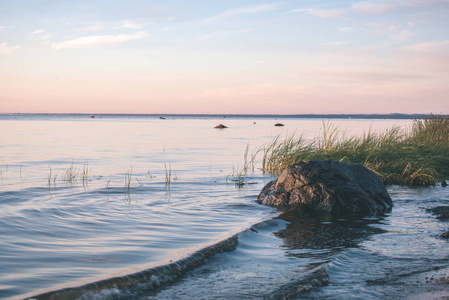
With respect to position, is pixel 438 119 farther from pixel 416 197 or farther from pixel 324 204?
pixel 324 204

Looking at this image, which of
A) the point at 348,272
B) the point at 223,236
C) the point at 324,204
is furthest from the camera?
the point at 324,204

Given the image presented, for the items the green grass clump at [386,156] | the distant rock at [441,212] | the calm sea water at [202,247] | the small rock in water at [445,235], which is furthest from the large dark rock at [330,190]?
the green grass clump at [386,156]

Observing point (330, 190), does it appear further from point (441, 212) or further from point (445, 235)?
point (445, 235)

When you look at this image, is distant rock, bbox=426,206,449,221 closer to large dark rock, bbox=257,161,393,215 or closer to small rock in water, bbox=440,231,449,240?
large dark rock, bbox=257,161,393,215

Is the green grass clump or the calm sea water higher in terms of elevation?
the green grass clump

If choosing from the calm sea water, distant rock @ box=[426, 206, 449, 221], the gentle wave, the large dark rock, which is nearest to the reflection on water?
the calm sea water

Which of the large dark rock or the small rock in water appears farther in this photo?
the large dark rock

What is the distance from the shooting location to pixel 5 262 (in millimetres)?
6598

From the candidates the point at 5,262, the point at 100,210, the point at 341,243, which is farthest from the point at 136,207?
the point at 341,243

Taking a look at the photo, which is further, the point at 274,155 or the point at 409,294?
the point at 274,155

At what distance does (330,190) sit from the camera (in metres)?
10.6

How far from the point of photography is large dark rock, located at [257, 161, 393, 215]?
1046 centimetres

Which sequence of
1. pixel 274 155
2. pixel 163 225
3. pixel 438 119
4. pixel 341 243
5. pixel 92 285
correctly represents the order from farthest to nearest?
pixel 438 119, pixel 274 155, pixel 163 225, pixel 341 243, pixel 92 285

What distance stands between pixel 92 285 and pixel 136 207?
573 centimetres
